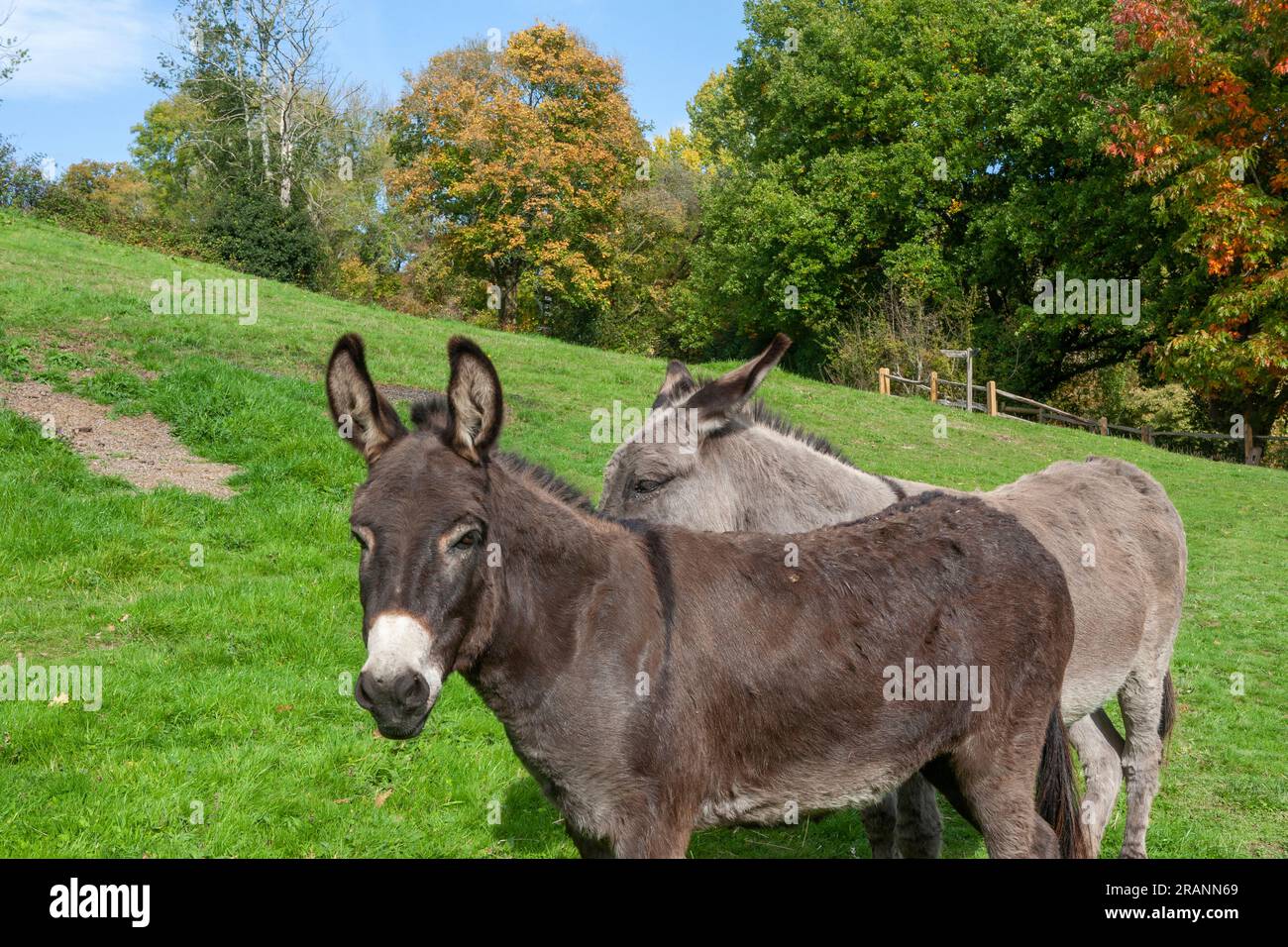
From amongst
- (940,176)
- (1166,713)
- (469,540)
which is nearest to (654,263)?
(940,176)

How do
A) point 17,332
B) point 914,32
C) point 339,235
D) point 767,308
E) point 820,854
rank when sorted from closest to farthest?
point 820,854 → point 17,332 → point 914,32 → point 767,308 → point 339,235

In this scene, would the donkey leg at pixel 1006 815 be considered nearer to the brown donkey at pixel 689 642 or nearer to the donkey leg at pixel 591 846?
the brown donkey at pixel 689 642

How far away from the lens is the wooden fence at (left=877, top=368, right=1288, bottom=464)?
29344mm

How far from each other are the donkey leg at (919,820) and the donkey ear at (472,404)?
2845 mm

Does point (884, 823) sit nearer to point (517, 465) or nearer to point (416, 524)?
point (517, 465)

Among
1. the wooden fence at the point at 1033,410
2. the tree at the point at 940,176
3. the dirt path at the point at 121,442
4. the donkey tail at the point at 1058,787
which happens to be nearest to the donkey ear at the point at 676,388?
the donkey tail at the point at 1058,787

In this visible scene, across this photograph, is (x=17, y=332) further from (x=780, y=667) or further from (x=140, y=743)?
(x=780, y=667)

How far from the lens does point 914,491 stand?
525cm

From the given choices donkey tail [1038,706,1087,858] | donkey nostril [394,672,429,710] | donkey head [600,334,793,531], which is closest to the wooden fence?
donkey head [600,334,793,531]

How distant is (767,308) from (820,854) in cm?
3480

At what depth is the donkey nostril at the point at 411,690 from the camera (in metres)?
2.53

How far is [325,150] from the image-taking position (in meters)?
48.0
